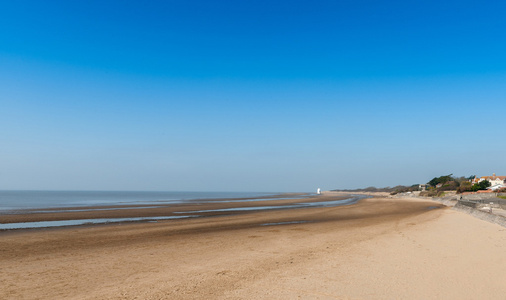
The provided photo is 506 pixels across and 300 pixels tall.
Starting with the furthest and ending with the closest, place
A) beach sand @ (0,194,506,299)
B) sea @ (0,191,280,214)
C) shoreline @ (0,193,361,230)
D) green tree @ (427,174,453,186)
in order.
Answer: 1. green tree @ (427,174,453,186)
2. sea @ (0,191,280,214)
3. shoreline @ (0,193,361,230)
4. beach sand @ (0,194,506,299)

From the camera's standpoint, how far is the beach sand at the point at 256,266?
8164mm

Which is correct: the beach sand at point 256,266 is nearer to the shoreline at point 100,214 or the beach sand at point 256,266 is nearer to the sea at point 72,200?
the shoreline at point 100,214

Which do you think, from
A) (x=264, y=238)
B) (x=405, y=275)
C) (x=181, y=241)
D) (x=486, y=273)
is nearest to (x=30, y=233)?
(x=181, y=241)

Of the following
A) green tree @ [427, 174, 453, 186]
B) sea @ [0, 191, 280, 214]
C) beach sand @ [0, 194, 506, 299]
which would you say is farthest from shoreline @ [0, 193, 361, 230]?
green tree @ [427, 174, 453, 186]

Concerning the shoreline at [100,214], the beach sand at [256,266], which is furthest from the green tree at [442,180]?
the beach sand at [256,266]

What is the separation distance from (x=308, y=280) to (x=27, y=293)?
786 cm

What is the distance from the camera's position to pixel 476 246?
13.8 metres

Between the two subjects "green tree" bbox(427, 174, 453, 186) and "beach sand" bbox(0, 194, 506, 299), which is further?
"green tree" bbox(427, 174, 453, 186)

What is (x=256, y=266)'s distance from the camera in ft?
35.7

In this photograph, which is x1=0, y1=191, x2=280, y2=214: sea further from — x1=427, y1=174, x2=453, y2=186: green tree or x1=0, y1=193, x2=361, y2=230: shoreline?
x1=427, y1=174, x2=453, y2=186: green tree

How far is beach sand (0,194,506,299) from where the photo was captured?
Answer: 8.16 m

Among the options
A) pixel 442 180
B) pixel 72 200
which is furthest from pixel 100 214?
pixel 442 180

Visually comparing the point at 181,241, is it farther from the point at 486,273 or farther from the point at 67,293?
the point at 486,273

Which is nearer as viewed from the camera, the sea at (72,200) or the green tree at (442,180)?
the sea at (72,200)
